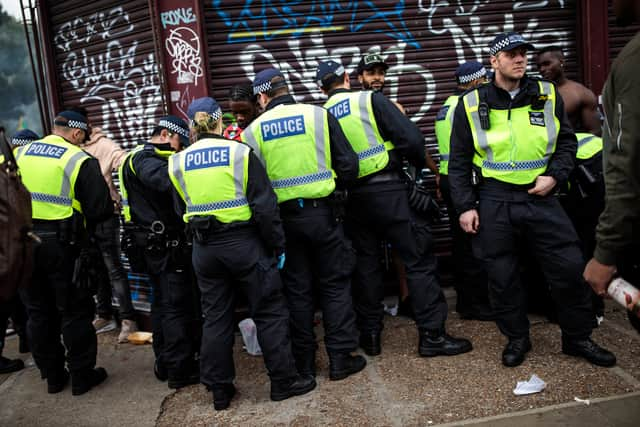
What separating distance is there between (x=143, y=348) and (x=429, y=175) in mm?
3365

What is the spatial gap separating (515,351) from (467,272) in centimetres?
120

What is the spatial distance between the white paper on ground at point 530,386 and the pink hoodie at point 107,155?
4.19 meters

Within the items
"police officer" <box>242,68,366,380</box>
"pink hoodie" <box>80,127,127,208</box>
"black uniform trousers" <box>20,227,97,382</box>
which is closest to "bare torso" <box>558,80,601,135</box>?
"police officer" <box>242,68,366,380</box>

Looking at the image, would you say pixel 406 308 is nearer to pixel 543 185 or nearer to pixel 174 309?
pixel 543 185

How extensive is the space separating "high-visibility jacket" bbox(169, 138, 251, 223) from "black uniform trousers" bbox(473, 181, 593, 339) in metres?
1.72

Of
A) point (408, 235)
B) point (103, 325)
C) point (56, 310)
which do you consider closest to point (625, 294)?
point (408, 235)

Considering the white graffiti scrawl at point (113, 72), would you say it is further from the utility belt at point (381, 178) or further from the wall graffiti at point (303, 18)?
the utility belt at point (381, 178)

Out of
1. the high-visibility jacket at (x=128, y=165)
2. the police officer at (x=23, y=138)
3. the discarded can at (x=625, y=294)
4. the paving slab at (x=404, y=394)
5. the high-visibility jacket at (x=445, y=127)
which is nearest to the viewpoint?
the discarded can at (x=625, y=294)

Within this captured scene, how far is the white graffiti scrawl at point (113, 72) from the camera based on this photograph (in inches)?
237

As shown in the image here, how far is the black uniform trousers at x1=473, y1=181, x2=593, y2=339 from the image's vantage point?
3.94 metres

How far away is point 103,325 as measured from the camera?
634cm

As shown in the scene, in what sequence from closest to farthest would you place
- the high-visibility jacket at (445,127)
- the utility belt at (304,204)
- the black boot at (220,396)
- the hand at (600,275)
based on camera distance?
the hand at (600,275), the black boot at (220,396), the utility belt at (304,204), the high-visibility jacket at (445,127)

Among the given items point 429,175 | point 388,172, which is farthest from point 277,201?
point 429,175

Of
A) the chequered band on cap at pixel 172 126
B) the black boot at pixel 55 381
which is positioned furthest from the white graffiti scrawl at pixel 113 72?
the black boot at pixel 55 381
